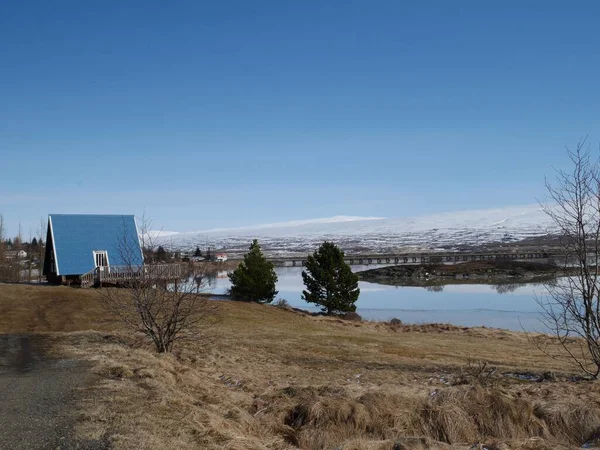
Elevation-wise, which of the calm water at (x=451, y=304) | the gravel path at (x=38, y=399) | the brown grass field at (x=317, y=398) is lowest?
the calm water at (x=451, y=304)

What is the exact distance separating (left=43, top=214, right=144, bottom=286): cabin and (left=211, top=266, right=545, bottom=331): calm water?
22.8 feet

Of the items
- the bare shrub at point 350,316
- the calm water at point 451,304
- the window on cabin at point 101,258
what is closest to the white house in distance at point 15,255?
the calm water at point 451,304

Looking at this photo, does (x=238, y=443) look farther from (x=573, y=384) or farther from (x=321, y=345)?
(x=321, y=345)

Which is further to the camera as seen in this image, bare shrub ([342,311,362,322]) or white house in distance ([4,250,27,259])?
white house in distance ([4,250,27,259])

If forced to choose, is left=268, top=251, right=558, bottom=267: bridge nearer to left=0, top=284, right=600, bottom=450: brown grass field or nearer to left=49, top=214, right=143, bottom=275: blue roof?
left=49, top=214, right=143, bottom=275: blue roof

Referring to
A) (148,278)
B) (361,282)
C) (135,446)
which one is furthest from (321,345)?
(361,282)

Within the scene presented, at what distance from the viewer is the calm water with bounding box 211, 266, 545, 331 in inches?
1439

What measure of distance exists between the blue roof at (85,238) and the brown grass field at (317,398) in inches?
660

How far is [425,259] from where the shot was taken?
340 feet

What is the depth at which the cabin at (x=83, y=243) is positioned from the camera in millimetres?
37000

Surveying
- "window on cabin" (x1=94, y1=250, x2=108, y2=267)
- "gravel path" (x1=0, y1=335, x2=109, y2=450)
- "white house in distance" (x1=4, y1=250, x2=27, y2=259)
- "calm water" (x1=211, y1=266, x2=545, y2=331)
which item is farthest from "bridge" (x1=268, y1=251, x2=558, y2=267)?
"gravel path" (x1=0, y1=335, x2=109, y2=450)

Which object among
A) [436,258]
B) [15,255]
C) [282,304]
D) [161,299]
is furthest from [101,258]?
[436,258]

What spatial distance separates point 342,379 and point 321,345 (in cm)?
652

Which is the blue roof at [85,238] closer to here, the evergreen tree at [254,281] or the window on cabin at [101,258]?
the window on cabin at [101,258]
